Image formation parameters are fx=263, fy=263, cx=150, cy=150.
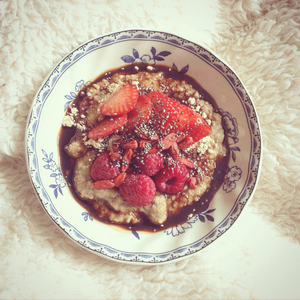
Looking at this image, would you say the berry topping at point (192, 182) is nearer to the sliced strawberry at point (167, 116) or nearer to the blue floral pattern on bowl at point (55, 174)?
the sliced strawberry at point (167, 116)

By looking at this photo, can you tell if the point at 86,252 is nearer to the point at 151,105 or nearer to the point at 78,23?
the point at 151,105

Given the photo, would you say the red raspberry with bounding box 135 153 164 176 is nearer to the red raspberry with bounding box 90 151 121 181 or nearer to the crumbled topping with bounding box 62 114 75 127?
the red raspberry with bounding box 90 151 121 181

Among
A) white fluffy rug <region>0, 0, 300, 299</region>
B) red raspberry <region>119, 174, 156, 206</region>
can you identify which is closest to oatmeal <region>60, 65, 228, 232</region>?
red raspberry <region>119, 174, 156, 206</region>

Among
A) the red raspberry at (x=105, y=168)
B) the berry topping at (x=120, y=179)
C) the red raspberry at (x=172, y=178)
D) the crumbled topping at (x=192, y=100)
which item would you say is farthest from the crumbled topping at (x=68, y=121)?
the crumbled topping at (x=192, y=100)

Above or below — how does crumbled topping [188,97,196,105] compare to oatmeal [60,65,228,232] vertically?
above

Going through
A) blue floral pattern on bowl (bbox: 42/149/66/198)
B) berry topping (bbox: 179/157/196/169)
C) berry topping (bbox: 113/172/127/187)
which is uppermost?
berry topping (bbox: 179/157/196/169)

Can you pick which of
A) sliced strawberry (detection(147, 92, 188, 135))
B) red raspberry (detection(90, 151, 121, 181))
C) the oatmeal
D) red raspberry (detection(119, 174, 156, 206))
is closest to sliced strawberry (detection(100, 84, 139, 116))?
the oatmeal

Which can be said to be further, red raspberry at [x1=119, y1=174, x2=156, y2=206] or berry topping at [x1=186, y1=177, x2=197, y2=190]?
berry topping at [x1=186, y1=177, x2=197, y2=190]
